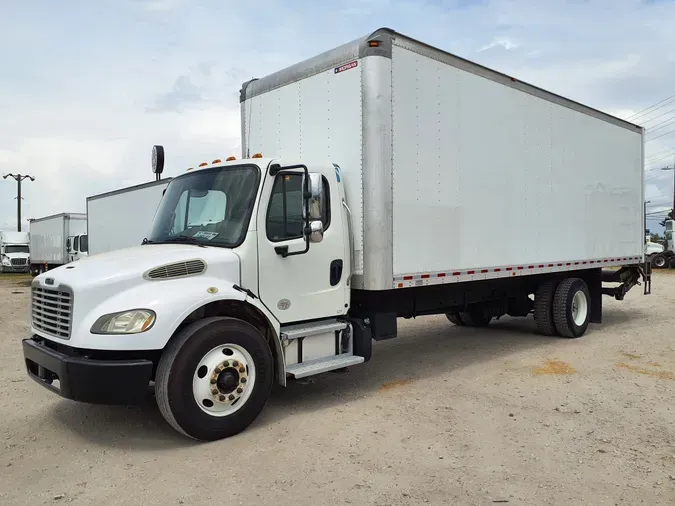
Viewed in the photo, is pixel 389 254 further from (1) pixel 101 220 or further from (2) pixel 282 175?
(1) pixel 101 220

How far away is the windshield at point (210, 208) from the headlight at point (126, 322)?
1087 millimetres

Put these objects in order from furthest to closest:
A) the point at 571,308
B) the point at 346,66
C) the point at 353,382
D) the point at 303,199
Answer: the point at 571,308
the point at 353,382
the point at 346,66
the point at 303,199

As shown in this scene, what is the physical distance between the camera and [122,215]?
18328mm

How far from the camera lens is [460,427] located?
5.33 metres

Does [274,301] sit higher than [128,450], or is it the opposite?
[274,301]

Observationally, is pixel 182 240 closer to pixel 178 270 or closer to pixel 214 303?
pixel 178 270

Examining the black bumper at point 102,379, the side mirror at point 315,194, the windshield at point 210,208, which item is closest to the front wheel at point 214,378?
the black bumper at point 102,379

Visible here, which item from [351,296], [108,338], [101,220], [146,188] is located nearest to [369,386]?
[351,296]

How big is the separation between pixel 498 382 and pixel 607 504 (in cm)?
324

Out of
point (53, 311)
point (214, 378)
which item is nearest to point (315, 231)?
point (214, 378)

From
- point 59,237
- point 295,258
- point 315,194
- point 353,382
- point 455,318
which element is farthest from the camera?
point 59,237

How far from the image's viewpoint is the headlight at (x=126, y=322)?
462cm

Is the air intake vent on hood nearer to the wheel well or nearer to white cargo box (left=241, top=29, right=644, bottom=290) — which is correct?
the wheel well

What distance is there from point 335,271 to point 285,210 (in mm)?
966
